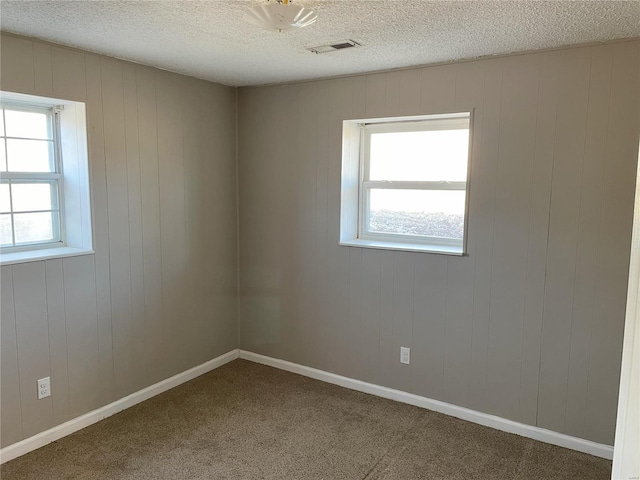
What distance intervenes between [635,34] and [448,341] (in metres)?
1.99

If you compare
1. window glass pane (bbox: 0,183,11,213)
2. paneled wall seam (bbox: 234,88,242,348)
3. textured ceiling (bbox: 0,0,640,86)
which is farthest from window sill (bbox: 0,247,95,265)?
paneled wall seam (bbox: 234,88,242,348)

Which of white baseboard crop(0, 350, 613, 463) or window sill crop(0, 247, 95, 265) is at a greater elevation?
window sill crop(0, 247, 95, 265)

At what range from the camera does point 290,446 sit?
2695 millimetres

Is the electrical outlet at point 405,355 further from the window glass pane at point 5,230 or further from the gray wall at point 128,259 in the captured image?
the window glass pane at point 5,230

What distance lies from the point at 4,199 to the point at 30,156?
0.29 m

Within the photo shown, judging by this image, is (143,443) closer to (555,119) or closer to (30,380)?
(30,380)

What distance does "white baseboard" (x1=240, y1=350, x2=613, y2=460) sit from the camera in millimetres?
2666

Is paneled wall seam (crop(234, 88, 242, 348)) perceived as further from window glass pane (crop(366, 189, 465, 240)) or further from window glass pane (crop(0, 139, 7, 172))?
window glass pane (crop(0, 139, 7, 172))

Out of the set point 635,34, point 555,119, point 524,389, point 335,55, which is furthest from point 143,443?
Answer: point 635,34

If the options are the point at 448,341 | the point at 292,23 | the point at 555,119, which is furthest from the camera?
the point at 448,341

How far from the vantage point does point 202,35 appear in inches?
93.7

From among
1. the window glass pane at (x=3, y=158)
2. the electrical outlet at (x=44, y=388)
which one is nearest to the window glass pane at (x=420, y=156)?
the window glass pane at (x=3, y=158)

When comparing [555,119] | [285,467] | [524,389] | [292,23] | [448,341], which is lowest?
[285,467]

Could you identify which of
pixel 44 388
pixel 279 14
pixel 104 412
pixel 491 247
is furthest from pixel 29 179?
pixel 491 247
